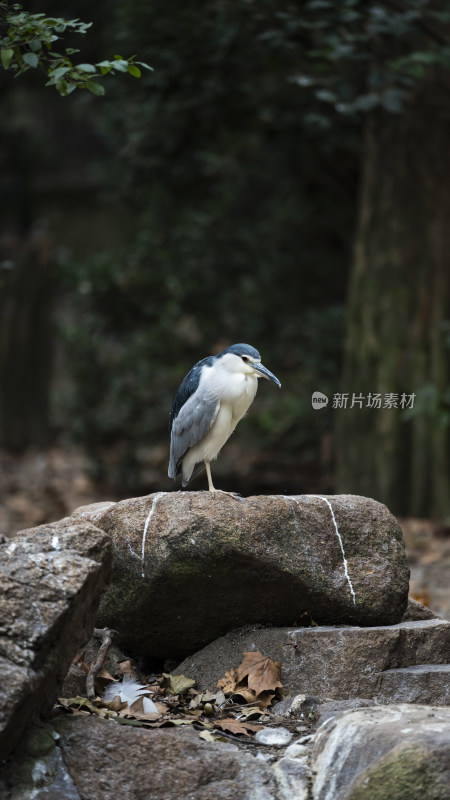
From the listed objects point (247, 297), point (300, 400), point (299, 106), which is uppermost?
point (299, 106)

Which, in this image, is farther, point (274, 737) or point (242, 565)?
point (242, 565)

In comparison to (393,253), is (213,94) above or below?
above

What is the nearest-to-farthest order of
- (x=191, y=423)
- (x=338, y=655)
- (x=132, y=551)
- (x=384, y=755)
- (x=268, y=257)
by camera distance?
(x=384, y=755)
(x=338, y=655)
(x=132, y=551)
(x=191, y=423)
(x=268, y=257)

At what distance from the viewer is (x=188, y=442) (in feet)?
15.7

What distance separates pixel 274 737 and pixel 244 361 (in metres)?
1.68

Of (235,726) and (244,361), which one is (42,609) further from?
(244,361)

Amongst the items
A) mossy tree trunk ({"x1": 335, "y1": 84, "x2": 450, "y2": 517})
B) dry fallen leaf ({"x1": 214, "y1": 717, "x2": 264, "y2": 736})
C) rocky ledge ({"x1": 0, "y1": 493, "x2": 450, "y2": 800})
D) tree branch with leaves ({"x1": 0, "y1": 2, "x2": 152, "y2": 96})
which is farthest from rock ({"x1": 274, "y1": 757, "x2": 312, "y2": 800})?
mossy tree trunk ({"x1": 335, "y1": 84, "x2": 450, "y2": 517})

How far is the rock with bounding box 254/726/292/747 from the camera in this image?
3531 millimetres

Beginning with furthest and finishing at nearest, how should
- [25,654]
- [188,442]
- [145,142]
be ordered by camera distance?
[145,142] < [188,442] < [25,654]

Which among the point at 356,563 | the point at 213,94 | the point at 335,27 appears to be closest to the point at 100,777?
the point at 356,563

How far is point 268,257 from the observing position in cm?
1030

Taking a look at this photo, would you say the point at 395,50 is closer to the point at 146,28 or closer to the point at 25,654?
the point at 146,28

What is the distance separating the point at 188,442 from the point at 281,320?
5.63 meters

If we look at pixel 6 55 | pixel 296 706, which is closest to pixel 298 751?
pixel 296 706
